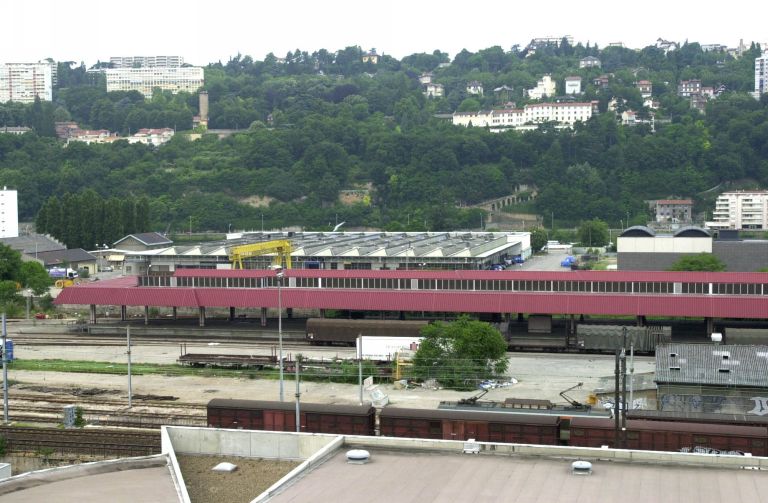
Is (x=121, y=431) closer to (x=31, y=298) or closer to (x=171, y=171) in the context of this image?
(x=31, y=298)

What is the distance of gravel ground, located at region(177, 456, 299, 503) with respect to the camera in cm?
2511

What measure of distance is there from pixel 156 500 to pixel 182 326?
42.4 meters

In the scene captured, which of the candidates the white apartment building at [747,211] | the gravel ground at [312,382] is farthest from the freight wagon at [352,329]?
the white apartment building at [747,211]

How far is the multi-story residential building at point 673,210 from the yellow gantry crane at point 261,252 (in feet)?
236

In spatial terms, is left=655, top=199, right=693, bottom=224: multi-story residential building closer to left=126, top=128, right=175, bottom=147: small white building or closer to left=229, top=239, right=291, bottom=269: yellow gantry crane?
left=229, top=239, right=291, bottom=269: yellow gantry crane

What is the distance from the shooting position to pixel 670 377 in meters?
42.9

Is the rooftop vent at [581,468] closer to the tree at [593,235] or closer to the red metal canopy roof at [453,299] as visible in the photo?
the red metal canopy roof at [453,299]

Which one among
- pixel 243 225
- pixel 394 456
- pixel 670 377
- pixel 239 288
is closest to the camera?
pixel 394 456

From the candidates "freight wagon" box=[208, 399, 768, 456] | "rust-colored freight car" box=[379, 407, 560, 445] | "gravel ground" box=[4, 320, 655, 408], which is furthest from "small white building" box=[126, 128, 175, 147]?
"rust-colored freight car" box=[379, 407, 560, 445]

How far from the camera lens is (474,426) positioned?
33.8 metres

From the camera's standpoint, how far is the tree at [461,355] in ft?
157

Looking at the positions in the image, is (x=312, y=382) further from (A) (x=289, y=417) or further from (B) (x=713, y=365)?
(B) (x=713, y=365)

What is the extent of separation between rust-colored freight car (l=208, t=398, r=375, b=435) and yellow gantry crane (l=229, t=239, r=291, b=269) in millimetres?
38702

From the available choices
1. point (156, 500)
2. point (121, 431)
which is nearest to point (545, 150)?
point (121, 431)
